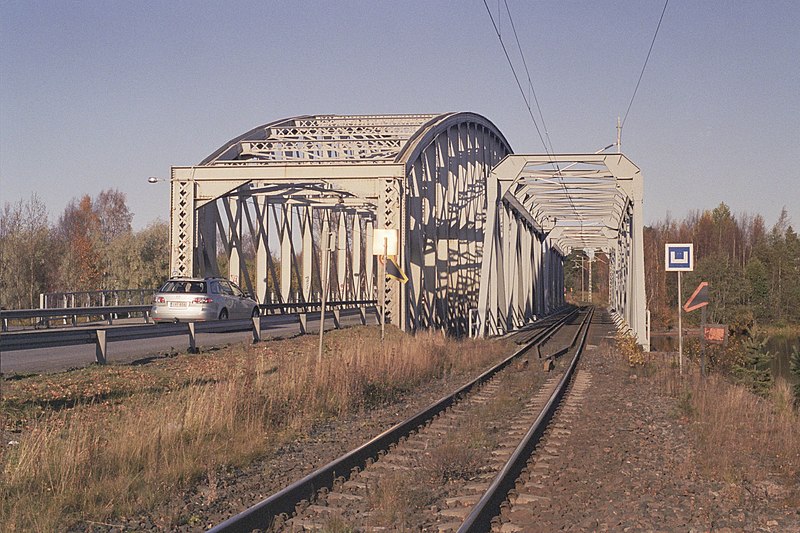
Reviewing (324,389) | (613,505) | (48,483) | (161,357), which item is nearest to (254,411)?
(324,389)

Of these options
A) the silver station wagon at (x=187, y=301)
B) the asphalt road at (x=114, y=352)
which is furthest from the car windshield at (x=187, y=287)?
the asphalt road at (x=114, y=352)

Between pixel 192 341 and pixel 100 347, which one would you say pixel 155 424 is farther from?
pixel 192 341

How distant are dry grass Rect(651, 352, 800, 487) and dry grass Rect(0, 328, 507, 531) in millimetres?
4819

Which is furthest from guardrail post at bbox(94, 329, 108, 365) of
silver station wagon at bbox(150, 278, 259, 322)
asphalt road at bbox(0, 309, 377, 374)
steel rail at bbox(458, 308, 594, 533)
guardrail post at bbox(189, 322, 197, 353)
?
silver station wagon at bbox(150, 278, 259, 322)

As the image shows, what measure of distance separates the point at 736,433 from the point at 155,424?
7028mm

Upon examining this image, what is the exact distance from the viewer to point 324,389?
13.6 m

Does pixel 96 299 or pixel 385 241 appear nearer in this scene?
pixel 385 241

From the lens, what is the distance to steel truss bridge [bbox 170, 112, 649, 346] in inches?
1205

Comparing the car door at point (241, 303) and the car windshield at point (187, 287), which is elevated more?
the car windshield at point (187, 287)

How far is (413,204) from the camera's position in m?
34.3

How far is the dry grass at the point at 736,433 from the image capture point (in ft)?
29.4

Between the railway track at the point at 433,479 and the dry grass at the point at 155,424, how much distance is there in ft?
3.76

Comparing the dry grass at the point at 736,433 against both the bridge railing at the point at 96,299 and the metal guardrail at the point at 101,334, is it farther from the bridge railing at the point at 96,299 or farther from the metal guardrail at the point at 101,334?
the bridge railing at the point at 96,299

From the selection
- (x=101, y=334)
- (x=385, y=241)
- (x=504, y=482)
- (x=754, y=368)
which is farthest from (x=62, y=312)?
(x=504, y=482)
